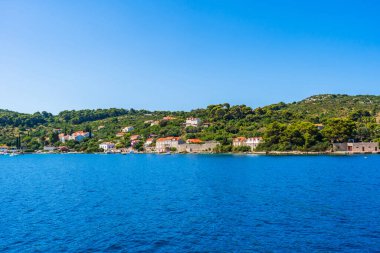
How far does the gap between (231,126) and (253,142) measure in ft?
55.2

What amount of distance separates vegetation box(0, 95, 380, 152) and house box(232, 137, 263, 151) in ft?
5.07

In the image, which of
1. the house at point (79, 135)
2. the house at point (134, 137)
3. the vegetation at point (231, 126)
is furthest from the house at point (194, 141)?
the house at point (79, 135)

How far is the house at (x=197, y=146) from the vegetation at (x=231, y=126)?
7.24 ft

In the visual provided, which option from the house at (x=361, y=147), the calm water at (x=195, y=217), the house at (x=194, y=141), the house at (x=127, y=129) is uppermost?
the house at (x=127, y=129)

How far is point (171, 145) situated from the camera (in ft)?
298

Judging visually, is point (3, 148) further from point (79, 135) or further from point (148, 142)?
point (148, 142)

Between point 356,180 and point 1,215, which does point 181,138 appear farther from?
point 1,215

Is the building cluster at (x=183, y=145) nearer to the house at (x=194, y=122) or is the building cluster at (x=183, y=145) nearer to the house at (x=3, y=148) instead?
the house at (x=194, y=122)

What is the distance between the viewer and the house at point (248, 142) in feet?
247

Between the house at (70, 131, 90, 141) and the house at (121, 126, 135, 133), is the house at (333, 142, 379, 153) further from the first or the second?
the house at (70, 131, 90, 141)

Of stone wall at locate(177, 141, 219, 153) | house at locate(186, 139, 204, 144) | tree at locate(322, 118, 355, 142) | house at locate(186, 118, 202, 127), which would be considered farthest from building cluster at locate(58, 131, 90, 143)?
tree at locate(322, 118, 355, 142)

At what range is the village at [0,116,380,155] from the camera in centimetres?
6807

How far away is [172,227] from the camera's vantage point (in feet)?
51.5

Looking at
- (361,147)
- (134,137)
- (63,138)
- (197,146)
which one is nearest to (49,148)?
(63,138)
